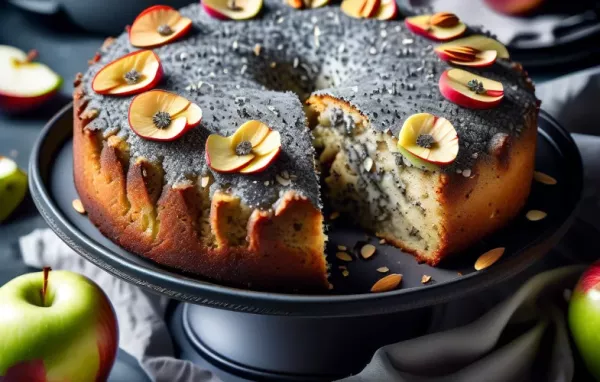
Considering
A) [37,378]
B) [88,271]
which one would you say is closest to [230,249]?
[37,378]

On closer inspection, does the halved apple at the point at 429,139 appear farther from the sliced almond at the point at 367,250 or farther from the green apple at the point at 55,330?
the green apple at the point at 55,330

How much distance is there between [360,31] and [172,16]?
1.88 feet

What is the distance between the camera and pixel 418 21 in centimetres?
240

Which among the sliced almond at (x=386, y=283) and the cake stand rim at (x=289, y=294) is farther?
the sliced almond at (x=386, y=283)

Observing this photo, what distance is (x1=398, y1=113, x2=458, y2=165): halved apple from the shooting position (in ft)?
6.20

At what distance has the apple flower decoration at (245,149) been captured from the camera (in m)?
1.83

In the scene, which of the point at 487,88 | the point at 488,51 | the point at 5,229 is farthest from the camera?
the point at 5,229

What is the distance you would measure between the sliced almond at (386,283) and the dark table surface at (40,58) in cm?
124

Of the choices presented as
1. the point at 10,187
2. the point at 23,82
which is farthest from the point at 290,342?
the point at 23,82

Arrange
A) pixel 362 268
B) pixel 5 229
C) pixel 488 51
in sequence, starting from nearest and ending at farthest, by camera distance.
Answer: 1. pixel 362 268
2. pixel 488 51
3. pixel 5 229

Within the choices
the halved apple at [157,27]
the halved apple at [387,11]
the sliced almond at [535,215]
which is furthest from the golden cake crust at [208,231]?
the halved apple at [387,11]

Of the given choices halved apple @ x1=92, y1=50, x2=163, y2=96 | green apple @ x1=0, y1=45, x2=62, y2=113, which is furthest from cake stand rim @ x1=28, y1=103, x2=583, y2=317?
green apple @ x1=0, y1=45, x2=62, y2=113

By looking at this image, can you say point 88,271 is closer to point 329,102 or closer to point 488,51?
point 329,102

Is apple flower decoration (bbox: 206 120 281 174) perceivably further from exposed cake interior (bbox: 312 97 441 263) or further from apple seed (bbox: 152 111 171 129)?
exposed cake interior (bbox: 312 97 441 263)
